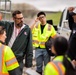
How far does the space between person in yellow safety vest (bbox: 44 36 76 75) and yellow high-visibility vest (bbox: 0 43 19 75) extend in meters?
0.80

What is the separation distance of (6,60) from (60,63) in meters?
0.94

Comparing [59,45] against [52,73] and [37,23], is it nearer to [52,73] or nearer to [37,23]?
[52,73]

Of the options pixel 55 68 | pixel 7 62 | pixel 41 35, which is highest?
pixel 55 68

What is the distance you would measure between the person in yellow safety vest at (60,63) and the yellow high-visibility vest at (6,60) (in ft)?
2.63

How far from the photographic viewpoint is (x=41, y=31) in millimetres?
8070

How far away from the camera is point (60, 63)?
11.9 ft

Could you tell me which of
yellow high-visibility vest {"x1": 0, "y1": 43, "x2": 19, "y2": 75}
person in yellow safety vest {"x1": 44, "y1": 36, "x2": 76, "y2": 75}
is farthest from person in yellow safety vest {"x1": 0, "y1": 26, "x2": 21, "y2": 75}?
person in yellow safety vest {"x1": 44, "y1": 36, "x2": 76, "y2": 75}

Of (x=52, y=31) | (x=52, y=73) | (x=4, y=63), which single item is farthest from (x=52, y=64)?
(x=52, y=31)

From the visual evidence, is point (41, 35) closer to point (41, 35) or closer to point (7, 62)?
point (41, 35)

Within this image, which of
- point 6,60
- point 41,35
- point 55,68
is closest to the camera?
point 55,68

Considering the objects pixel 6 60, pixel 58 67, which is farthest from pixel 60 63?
pixel 6 60

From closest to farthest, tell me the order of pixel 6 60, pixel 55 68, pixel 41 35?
pixel 55 68 → pixel 6 60 → pixel 41 35

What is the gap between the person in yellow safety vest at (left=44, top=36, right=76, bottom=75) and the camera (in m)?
3.56

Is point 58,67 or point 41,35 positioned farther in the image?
point 41,35
